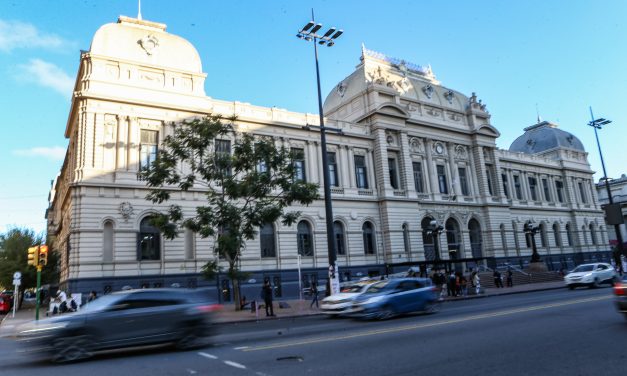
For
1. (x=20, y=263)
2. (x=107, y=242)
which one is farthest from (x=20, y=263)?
(x=107, y=242)

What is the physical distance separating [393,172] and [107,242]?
25556 millimetres

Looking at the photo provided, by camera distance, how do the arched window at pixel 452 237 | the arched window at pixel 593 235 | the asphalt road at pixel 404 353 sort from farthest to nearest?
the arched window at pixel 593 235, the arched window at pixel 452 237, the asphalt road at pixel 404 353

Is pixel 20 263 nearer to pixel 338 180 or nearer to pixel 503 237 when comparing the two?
pixel 338 180

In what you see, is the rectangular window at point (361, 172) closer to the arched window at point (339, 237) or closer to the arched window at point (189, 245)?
the arched window at point (339, 237)

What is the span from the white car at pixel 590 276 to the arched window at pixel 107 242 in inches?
1145

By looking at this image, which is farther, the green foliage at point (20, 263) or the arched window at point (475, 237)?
the arched window at point (475, 237)

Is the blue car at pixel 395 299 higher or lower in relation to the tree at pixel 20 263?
lower

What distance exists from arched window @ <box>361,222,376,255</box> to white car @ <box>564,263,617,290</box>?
50.6 feet

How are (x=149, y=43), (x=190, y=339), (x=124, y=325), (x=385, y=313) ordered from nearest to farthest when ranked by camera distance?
(x=124, y=325), (x=190, y=339), (x=385, y=313), (x=149, y=43)

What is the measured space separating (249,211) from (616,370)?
19.1 metres

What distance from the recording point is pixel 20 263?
42.7 meters

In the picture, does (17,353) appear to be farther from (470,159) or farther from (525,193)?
(525,193)

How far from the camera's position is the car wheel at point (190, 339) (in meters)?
11.5

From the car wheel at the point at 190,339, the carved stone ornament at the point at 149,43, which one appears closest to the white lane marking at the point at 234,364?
the car wheel at the point at 190,339
